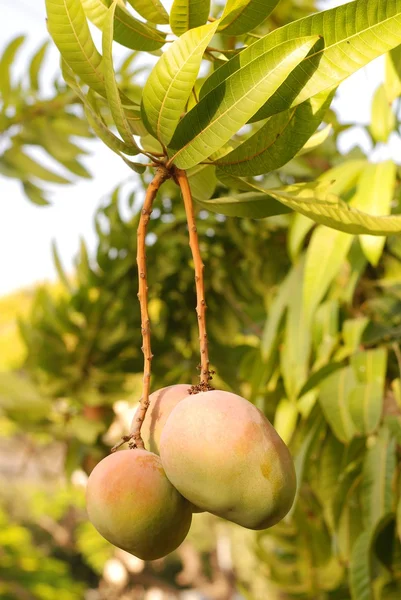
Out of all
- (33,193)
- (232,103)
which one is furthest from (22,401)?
(232,103)

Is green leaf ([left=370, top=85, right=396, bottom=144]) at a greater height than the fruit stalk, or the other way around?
green leaf ([left=370, top=85, right=396, bottom=144])

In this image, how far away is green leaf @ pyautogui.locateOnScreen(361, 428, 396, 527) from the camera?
76cm

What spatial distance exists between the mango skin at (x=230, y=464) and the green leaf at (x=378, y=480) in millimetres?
440

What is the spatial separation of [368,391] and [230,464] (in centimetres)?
49

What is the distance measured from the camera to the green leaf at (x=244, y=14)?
432mm

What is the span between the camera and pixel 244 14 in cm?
44

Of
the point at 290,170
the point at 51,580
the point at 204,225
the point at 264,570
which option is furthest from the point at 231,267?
the point at 51,580

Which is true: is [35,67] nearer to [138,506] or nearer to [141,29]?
[141,29]

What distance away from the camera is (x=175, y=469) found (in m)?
0.36

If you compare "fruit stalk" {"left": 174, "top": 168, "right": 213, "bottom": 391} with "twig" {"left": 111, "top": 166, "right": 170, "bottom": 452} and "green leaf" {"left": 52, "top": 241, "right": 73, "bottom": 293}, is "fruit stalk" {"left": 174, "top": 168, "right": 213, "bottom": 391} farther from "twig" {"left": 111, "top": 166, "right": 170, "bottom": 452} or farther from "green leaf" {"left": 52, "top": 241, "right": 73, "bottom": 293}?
"green leaf" {"left": 52, "top": 241, "right": 73, "bottom": 293}

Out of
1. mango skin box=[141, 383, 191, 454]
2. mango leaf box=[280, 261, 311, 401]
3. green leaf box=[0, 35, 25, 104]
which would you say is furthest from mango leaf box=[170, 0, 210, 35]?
green leaf box=[0, 35, 25, 104]

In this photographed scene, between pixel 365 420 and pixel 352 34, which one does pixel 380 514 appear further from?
pixel 352 34

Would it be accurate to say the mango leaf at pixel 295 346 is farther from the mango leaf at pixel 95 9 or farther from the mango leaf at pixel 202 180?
the mango leaf at pixel 95 9

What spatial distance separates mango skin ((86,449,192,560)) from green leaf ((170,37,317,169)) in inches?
7.5
